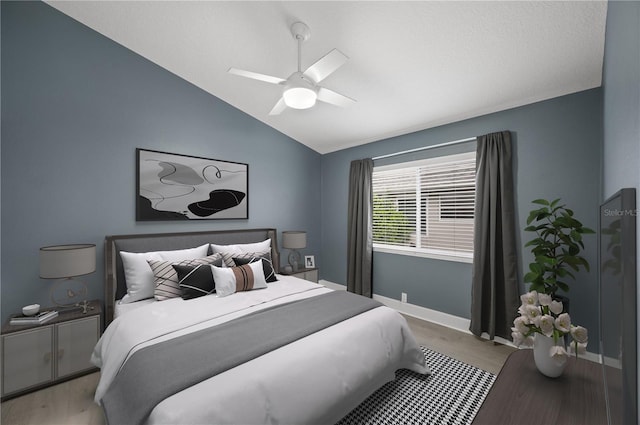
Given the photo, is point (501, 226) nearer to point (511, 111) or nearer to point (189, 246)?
point (511, 111)

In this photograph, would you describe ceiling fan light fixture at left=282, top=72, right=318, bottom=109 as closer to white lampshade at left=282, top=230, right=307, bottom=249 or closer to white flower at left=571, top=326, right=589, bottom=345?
white flower at left=571, top=326, right=589, bottom=345

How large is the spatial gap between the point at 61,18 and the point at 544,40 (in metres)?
4.23

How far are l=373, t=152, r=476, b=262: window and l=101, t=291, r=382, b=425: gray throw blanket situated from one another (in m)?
1.87

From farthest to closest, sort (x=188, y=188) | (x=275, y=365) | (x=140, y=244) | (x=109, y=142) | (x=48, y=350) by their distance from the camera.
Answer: (x=188, y=188)
(x=140, y=244)
(x=109, y=142)
(x=48, y=350)
(x=275, y=365)

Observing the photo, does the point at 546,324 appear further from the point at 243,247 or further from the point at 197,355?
the point at 243,247

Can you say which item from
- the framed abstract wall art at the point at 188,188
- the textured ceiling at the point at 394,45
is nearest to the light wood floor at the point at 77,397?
the framed abstract wall art at the point at 188,188

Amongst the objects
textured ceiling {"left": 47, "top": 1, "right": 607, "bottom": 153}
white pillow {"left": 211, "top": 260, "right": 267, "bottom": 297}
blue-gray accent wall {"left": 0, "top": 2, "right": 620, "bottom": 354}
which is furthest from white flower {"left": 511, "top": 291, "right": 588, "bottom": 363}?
white pillow {"left": 211, "top": 260, "right": 267, "bottom": 297}

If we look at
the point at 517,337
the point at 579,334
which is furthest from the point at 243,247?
the point at 579,334

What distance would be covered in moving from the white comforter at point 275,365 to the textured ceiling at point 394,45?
7.41 feet

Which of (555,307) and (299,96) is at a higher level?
(299,96)

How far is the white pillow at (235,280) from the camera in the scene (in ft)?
8.32

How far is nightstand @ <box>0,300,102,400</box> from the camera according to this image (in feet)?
6.63

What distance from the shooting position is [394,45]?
7.43 feet

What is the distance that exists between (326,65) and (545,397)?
7.22ft
